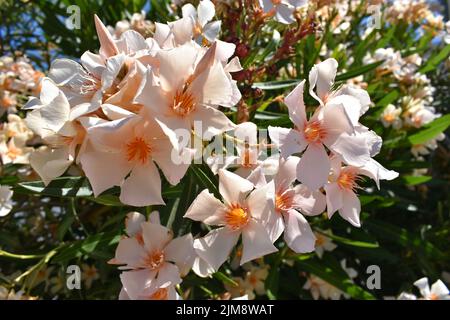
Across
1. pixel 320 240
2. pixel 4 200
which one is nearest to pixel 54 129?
pixel 4 200

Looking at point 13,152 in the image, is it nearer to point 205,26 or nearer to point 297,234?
point 205,26

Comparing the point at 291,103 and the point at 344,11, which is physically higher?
the point at 291,103

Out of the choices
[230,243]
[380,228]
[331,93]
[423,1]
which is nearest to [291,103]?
[331,93]

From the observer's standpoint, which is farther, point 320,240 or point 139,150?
point 320,240

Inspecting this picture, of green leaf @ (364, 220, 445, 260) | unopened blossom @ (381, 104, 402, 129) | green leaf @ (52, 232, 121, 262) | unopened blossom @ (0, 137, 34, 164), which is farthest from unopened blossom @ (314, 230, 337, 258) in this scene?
unopened blossom @ (0, 137, 34, 164)
